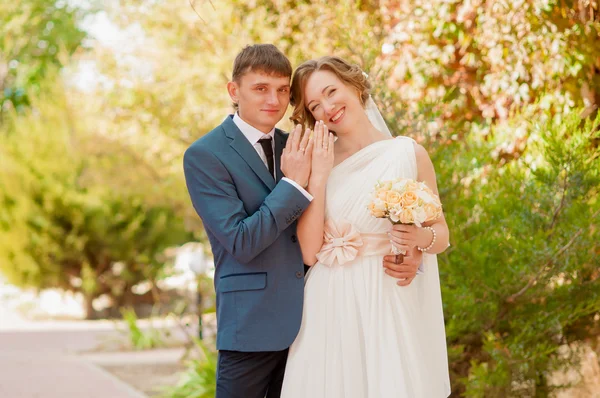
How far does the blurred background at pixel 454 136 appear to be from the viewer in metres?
4.59

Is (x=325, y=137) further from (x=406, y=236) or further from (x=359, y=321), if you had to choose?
(x=359, y=321)

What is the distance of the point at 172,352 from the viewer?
1133 cm

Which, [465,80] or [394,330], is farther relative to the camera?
[465,80]

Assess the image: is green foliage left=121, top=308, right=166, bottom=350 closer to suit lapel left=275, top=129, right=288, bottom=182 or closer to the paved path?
the paved path

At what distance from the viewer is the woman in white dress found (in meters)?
3.11

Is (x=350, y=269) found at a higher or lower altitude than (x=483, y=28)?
lower

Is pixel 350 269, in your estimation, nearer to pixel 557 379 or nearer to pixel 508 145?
pixel 508 145

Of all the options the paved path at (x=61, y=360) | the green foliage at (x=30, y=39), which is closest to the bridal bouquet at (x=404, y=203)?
the paved path at (x=61, y=360)

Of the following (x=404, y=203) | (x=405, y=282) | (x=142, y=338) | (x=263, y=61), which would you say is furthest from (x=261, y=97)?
(x=142, y=338)

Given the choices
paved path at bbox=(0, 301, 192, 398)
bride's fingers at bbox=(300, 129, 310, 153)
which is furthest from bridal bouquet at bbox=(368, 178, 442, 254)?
paved path at bbox=(0, 301, 192, 398)

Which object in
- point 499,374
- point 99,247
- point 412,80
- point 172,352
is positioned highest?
point 99,247

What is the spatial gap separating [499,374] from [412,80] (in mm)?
2351

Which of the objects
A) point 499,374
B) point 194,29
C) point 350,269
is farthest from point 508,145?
point 194,29

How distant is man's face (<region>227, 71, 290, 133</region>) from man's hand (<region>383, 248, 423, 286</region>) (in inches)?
28.9
